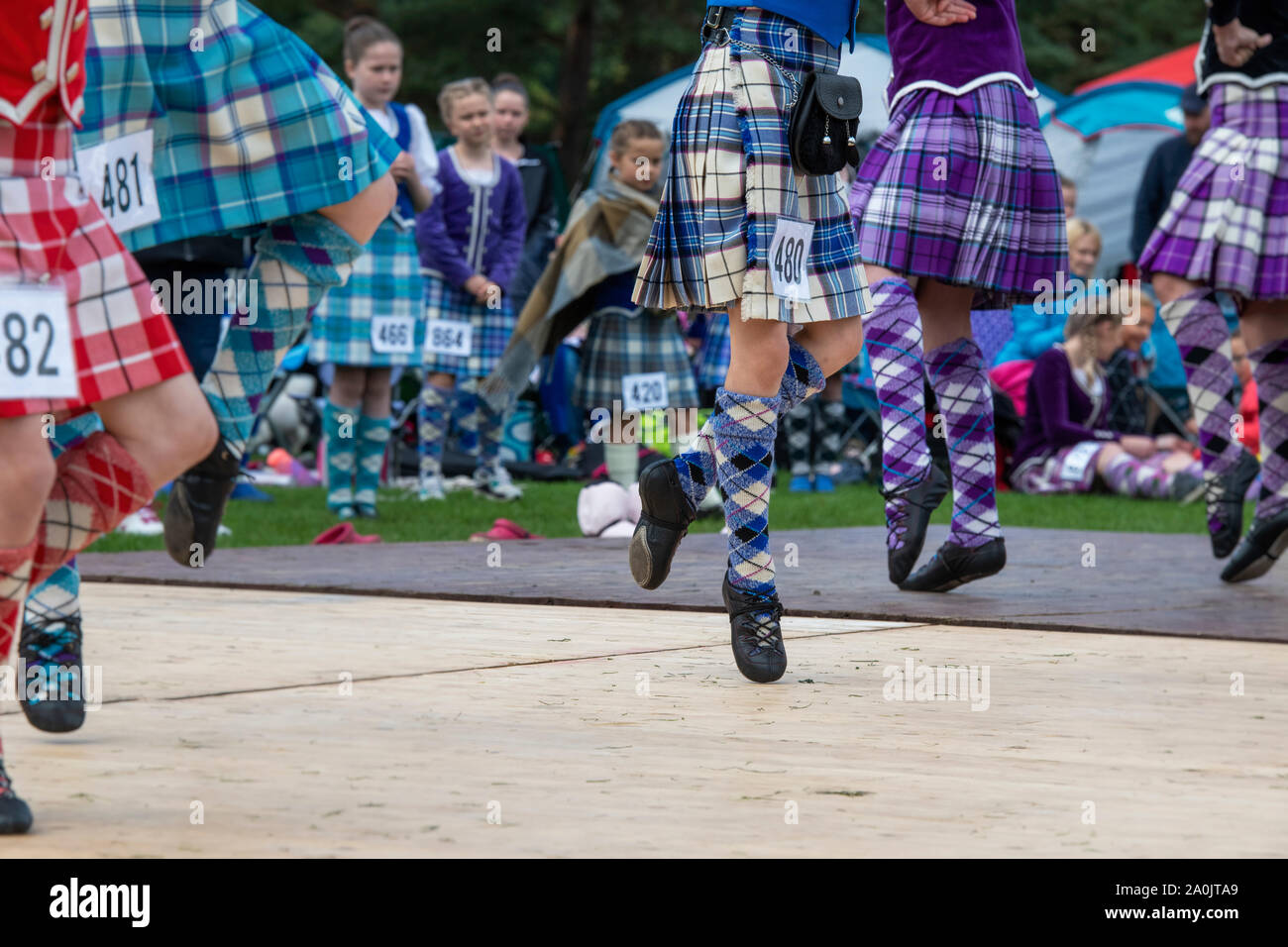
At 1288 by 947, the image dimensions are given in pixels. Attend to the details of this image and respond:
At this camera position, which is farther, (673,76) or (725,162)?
(673,76)

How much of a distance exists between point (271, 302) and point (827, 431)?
7066 mm

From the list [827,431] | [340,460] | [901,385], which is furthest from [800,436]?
[901,385]

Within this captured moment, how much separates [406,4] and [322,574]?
55.5ft

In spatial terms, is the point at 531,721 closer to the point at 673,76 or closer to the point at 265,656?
the point at 265,656

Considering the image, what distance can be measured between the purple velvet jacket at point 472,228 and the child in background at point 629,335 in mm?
1275

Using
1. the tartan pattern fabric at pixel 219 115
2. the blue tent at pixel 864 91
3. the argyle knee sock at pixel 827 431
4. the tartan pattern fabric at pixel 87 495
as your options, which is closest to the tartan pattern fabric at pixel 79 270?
the tartan pattern fabric at pixel 87 495

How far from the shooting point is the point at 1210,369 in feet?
15.9

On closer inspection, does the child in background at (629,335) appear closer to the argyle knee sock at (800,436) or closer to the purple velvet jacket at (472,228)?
the purple velvet jacket at (472,228)

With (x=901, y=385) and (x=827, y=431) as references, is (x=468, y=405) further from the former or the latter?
(x=901, y=385)

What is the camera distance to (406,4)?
20.8 meters

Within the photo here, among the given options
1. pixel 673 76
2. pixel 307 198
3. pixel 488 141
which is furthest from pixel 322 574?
pixel 673 76

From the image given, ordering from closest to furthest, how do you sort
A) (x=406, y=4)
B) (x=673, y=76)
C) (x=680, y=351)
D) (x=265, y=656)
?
(x=265, y=656), (x=680, y=351), (x=673, y=76), (x=406, y=4)

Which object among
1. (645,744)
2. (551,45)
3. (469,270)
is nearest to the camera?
(645,744)

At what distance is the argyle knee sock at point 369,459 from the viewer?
297 inches
